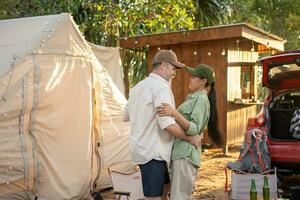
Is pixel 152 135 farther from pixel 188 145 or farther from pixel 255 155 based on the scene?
pixel 255 155

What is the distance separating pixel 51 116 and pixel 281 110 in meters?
3.13

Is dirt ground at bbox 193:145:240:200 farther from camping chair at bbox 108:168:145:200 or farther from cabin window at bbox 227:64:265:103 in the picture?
camping chair at bbox 108:168:145:200

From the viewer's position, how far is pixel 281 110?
6453 millimetres

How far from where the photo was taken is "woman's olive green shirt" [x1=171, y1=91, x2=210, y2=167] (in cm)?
392

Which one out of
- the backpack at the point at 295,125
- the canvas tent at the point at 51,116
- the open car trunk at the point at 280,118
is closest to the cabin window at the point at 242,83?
the open car trunk at the point at 280,118

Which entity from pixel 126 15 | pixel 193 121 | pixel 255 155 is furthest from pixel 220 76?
pixel 193 121

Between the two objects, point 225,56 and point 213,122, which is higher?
point 225,56

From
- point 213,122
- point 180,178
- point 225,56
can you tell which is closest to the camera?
point 180,178

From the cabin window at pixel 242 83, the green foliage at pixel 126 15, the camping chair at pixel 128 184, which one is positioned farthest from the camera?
the cabin window at pixel 242 83

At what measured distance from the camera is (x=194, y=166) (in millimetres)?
3988

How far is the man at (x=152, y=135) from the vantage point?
3.79m

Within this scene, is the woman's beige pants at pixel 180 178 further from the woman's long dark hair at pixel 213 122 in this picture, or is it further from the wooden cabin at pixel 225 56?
the wooden cabin at pixel 225 56

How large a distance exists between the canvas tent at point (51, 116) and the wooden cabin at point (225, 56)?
15.9 feet

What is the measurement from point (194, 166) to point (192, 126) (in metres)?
0.38
